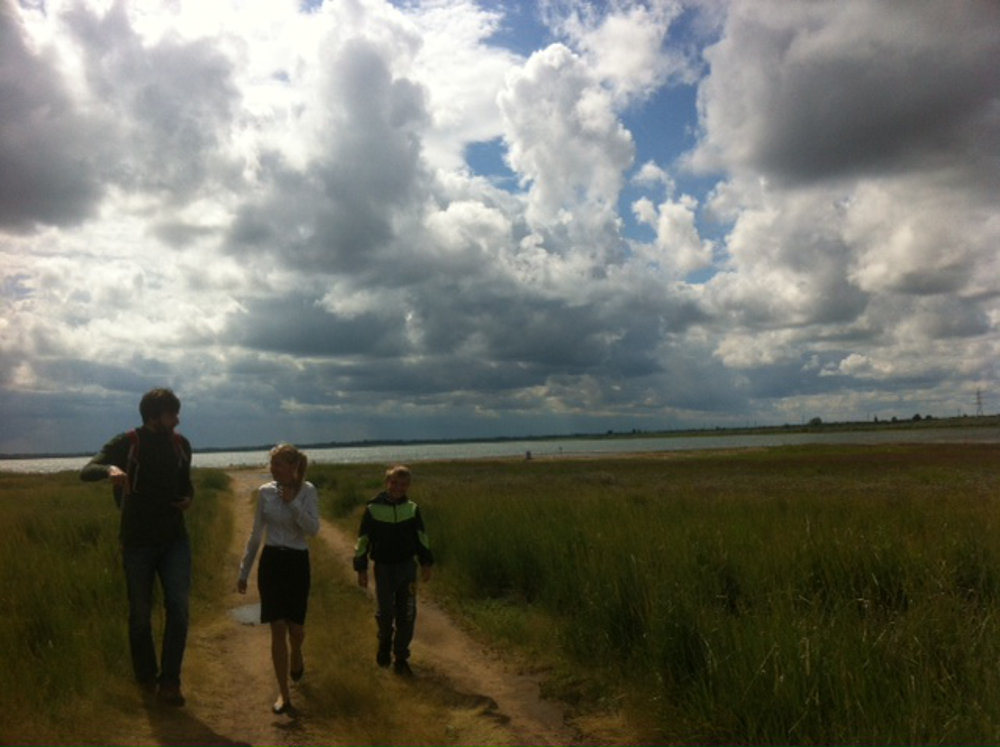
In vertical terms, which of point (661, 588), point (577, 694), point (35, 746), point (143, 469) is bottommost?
point (577, 694)

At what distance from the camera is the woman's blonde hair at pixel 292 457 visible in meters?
5.32

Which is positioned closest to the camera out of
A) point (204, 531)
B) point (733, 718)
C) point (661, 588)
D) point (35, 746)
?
point (35, 746)

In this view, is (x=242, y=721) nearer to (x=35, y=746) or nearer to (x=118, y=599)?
(x=35, y=746)

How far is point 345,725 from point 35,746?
182cm

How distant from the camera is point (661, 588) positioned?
5863 millimetres

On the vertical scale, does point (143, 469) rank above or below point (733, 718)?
above

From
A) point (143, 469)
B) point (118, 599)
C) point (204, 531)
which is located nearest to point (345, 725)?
point (143, 469)

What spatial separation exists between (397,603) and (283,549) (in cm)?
150

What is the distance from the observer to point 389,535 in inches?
247

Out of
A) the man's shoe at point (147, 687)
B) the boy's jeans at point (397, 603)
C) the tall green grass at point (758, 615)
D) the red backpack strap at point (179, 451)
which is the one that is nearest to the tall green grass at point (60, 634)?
the man's shoe at point (147, 687)

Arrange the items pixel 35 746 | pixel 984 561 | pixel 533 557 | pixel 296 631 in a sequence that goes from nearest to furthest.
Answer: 1. pixel 35 746
2. pixel 296 631
3. pixel 984 561
4. pixel 533 557

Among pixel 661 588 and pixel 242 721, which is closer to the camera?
pixel 242 721

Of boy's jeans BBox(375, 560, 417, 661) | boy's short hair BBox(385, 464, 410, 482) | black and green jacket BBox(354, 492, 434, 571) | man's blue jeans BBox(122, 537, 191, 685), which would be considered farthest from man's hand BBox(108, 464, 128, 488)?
boy's jeans BBox(375, 560, 417, 661)

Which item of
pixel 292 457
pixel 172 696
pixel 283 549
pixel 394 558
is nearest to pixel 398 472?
pixel 394 558
